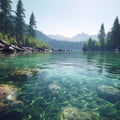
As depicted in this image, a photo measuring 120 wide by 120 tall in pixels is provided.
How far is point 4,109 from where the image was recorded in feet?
21.4

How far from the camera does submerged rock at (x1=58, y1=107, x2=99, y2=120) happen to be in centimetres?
601

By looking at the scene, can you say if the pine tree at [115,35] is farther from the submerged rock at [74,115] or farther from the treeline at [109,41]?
the submerged rock at [74,115]

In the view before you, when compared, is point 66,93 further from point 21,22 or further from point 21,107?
point 21,22

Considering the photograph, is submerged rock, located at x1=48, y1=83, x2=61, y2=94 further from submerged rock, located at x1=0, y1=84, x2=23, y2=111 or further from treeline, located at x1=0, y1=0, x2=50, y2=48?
treeline, located at x1=0, y1=0, x2=50, y2=48

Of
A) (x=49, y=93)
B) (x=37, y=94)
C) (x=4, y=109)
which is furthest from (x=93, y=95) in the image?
(x=4, y=109)

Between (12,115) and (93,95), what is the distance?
15.3ft

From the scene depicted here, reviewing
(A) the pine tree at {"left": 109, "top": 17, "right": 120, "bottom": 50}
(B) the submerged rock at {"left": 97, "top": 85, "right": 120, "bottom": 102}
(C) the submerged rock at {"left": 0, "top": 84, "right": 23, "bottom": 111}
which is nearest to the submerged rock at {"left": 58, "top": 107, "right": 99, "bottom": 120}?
(C) the submerged rock at {"left": 0, "top": 84, "right": 23, "bottom": 111}

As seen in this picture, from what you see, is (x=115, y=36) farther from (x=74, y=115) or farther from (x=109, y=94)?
(x=74, y=115)

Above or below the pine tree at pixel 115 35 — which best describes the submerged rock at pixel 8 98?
below

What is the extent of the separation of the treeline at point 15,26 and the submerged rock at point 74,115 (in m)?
44.9

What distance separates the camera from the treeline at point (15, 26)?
55750 millimetres

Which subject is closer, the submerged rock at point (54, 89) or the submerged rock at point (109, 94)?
the submerged rock at point (109, 94)

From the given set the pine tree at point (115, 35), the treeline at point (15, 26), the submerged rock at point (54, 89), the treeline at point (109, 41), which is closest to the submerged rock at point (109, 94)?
the submerged rock at point (54, 89)

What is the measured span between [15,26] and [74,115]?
71661 millimetres
